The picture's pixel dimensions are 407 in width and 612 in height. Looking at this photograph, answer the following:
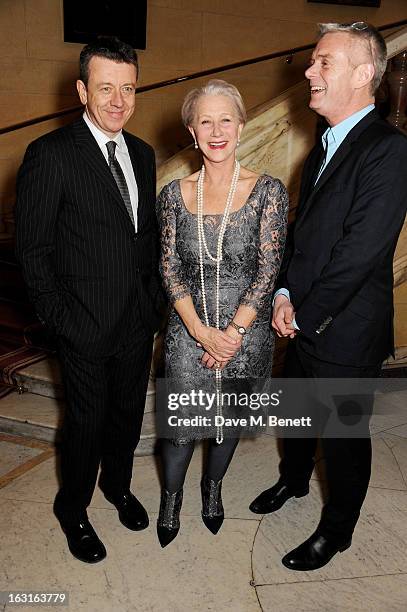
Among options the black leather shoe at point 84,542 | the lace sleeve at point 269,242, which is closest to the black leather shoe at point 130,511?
the black leather shoe at point 84,542

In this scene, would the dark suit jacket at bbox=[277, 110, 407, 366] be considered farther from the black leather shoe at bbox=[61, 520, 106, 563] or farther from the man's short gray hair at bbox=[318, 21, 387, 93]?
the black leather shoe at bbox=[61, 520, 106, 563]

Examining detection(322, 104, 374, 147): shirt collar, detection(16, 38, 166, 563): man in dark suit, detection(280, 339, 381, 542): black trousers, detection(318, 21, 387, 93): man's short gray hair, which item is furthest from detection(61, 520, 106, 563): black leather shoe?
detection(318, 21, 387, 93): man's short gray hair

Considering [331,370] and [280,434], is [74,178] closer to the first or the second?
[331,370]

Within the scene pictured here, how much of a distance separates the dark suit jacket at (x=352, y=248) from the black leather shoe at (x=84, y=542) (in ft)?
3.70

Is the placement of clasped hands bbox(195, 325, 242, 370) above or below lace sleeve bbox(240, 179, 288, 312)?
below

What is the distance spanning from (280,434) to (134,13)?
4.52 meters

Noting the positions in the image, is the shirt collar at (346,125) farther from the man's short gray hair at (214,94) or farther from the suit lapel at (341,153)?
the man's short gray hair at (214,94)

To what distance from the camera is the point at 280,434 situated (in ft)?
10.7

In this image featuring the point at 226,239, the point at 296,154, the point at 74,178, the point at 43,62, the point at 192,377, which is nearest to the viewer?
the point at 74,178

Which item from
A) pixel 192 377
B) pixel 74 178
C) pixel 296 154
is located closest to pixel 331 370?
pixel 192 377

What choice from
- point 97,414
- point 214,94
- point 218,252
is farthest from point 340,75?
point 97,414

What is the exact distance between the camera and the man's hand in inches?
84.8

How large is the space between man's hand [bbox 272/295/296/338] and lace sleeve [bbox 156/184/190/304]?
1.11ft

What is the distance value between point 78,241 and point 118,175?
0.28 metres
